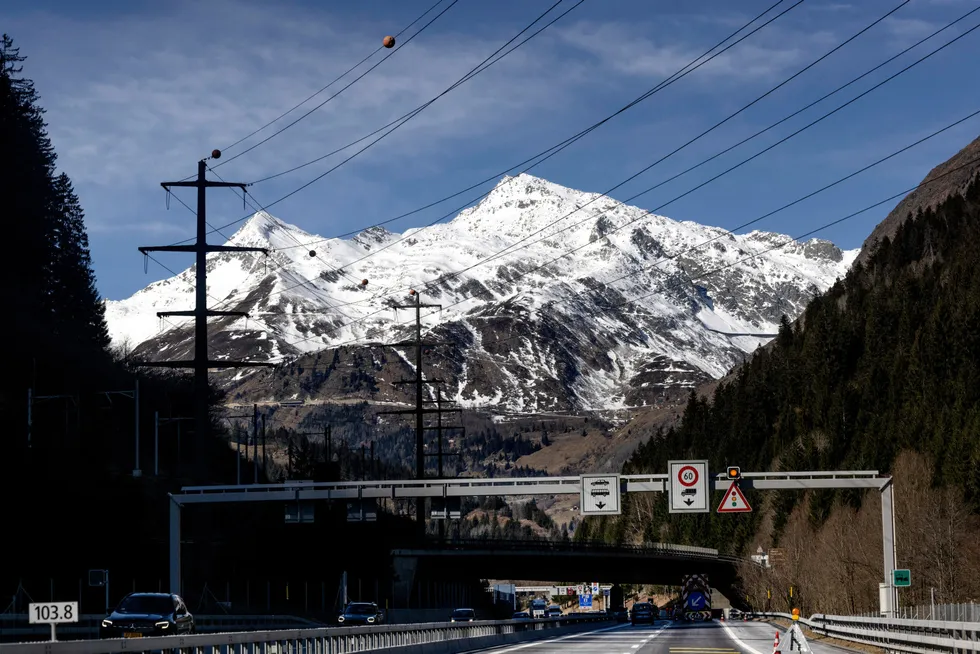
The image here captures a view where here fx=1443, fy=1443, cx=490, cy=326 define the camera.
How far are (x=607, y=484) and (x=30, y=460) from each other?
143 feet

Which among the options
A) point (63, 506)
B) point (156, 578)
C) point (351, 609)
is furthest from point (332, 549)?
point (351, 609)

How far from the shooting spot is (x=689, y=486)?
218 feet

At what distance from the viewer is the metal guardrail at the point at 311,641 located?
21438 mm

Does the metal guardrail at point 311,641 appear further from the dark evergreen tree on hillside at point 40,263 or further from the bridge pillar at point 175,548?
the dark evergreen tree on hillside at point 40,263

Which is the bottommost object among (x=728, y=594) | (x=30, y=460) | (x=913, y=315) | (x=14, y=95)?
(x=728, y=594)

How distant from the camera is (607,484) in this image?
69.2 metres

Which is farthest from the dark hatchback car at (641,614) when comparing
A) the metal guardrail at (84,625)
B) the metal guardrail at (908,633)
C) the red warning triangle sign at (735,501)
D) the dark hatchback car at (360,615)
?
the red warning triangle sign at (735,501)

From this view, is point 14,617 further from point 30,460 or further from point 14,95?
point 14,95

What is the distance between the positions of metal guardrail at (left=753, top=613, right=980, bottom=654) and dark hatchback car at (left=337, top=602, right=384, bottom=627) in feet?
69.4

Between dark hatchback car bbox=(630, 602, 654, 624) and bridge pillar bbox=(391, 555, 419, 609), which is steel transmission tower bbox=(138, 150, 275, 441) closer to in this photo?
dark hatchback car bbox=(630, 602, 654, 624)

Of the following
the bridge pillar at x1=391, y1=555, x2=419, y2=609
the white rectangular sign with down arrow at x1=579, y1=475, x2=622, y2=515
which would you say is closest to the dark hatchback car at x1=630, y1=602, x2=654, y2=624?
the white rectangular sign with down arrow at x1=579, y1=475, x2=622, y2=515

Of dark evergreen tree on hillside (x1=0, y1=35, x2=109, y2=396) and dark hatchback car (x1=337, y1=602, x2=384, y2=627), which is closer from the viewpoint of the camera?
dark hatchback car (x1=337, y1=602, x2=384, y2=627)

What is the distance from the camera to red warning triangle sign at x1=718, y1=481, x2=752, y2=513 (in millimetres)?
60156

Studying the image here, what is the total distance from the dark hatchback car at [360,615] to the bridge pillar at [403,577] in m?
67.1
